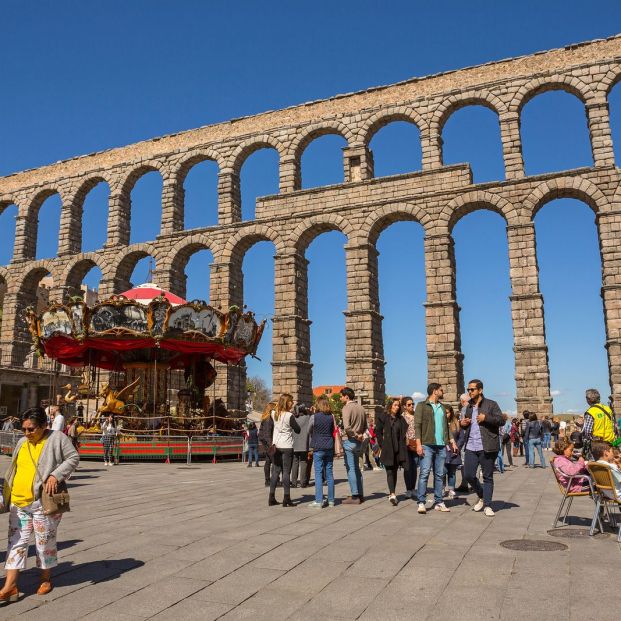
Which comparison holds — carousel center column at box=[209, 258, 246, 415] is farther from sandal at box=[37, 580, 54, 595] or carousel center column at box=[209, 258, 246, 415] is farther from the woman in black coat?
sandal at box=[37, 580, 54, 595]

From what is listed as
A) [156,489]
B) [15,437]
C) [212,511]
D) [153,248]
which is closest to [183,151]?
[153,248]

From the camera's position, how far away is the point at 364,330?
2519cm

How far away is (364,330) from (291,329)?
3510 mm

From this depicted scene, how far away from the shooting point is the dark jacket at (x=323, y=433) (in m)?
8.95

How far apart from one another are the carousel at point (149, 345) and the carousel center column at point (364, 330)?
509cm

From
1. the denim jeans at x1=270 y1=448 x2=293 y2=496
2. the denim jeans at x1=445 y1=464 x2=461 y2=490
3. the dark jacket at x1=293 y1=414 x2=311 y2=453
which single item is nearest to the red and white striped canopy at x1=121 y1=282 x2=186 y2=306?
the dark jacket at x1=293 y1=414 x2=311 y2=453

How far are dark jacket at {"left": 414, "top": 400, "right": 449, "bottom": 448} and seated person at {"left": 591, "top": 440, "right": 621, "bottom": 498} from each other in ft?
6.83

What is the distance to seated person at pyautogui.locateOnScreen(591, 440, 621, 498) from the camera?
636 centimetres

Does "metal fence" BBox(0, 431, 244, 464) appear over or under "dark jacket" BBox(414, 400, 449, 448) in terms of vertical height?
under

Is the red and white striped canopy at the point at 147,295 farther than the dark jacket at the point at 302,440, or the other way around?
the red and white striped canopy at the point at 147,295

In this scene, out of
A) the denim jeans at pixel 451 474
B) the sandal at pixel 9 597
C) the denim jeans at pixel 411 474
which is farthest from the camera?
the denim jeans at pixel 451 474

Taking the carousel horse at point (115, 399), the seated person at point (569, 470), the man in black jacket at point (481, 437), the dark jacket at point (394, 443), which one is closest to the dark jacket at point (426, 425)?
the man in black jacket at point (481, 437)

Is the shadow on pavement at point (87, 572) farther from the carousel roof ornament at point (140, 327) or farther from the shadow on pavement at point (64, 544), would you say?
the carousel roof ornament at point (140, 327)

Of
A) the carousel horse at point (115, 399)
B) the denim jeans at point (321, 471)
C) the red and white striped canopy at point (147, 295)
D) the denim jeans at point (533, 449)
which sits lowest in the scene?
the denim jeans at point (533, 449)
